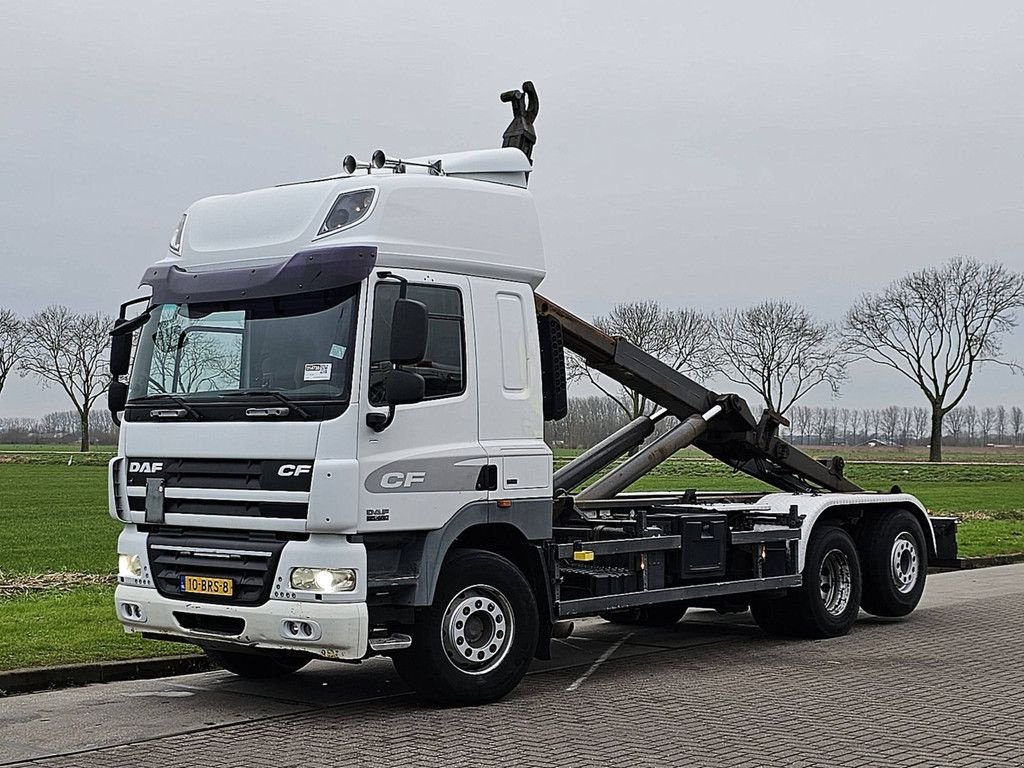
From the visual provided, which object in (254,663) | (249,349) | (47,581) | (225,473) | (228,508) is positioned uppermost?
(249,349)

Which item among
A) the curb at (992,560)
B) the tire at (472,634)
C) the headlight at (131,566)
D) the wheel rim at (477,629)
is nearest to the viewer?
the tire at (472,634)

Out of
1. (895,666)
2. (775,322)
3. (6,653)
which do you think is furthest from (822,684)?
(775,322)

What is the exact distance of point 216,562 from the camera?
928cm

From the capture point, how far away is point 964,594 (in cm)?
1714

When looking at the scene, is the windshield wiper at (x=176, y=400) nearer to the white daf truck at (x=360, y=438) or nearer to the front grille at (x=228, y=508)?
the white daf truck at (x=360, y=438)

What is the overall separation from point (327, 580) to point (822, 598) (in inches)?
234

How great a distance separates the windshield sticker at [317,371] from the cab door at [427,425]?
0.23 m

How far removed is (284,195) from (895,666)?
5934mm

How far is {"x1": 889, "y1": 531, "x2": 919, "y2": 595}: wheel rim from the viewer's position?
46.6ft

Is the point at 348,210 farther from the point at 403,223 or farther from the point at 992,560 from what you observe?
the point at 992,560

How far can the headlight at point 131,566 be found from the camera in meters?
9.81

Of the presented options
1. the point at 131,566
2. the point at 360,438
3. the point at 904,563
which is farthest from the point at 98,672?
the point at 904,563

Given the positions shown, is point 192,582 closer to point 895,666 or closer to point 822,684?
point 822,684

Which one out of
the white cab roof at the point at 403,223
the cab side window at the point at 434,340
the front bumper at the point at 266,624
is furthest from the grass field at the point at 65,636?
the cab side window at the point at 434,340
